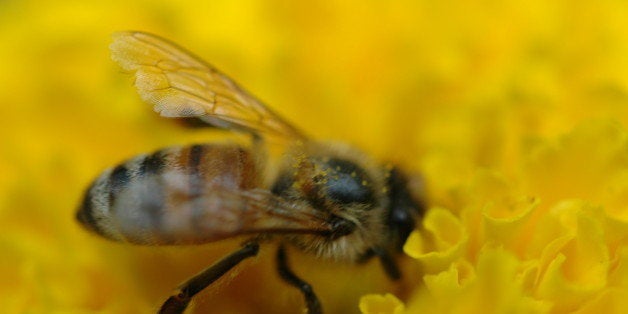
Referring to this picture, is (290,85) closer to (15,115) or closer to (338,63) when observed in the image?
(338,63)

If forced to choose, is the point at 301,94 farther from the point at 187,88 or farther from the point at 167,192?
the point at 167,192

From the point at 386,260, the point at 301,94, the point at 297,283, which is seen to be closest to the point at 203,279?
the point at 297,283

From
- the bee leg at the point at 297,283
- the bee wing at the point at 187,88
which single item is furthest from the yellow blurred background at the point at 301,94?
Answer: the bee wing at the point at 187,88

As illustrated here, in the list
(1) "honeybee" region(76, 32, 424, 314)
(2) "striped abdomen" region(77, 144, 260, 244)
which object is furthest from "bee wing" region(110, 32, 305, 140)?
(2) "striped abdomen" region(77, 144, 260, 244)

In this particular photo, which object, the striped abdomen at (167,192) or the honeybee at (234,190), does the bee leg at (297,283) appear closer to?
the honeybee at (234,190)

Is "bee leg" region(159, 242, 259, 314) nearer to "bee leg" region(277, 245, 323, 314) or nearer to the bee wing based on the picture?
"bee leg" region(277, 245, 323, 314)

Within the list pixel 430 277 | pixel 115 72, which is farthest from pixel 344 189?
pixel 115 72
